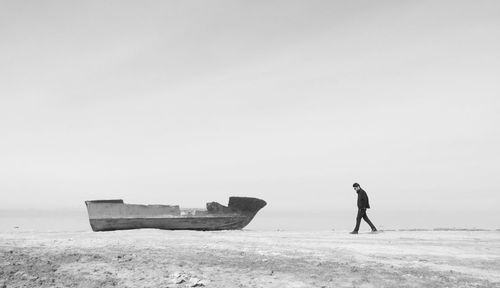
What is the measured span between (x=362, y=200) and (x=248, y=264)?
861 centimetres

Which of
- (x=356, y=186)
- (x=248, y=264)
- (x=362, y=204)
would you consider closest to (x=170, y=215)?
(x=356, y=186)

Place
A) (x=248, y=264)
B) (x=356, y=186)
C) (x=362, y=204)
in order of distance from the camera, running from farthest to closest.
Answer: (x=356, y=186), (x=362, y=204), (x=248, y=264)

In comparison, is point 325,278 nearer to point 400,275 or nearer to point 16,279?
point 400,275

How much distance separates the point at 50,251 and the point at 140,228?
26.7 ft

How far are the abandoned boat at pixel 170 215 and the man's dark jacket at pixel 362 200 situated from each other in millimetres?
6053

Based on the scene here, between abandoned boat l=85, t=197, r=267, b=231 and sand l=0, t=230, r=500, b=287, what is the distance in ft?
21.2

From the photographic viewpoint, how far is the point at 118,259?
8.77 m

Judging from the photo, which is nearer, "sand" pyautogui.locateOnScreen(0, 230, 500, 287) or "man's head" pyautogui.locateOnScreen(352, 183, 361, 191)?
"sand" pyautogui.locateOnScreen(0, 230, 500, 287)

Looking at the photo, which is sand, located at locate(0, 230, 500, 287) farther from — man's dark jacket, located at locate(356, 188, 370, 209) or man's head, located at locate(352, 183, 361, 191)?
man's head, located at locate(352, 183, 361, 191)

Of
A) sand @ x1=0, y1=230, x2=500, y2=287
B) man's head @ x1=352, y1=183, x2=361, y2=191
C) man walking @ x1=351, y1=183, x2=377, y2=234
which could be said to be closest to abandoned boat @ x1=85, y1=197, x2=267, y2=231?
man's head @ x1=352, y1=183, x2=361, y2=191

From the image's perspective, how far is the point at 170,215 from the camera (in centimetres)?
1942

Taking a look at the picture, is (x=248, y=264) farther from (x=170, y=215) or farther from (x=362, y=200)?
(x=170, y=215)

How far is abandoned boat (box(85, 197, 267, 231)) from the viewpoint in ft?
58.4

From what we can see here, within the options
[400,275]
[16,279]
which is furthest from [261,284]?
[16,279]
